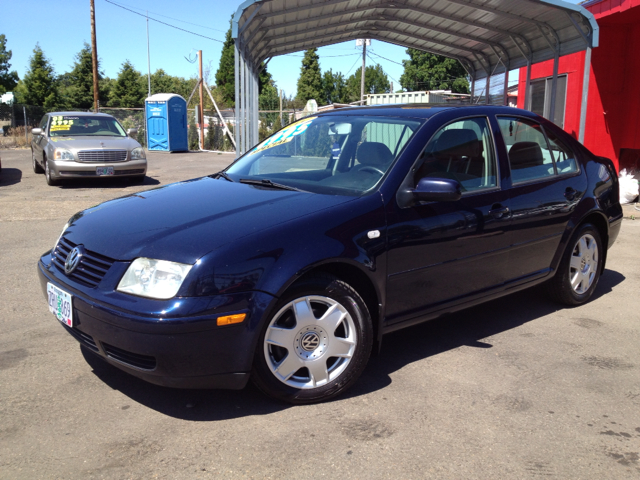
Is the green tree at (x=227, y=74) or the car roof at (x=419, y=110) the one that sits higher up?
the green tree at (x=227, y=74)

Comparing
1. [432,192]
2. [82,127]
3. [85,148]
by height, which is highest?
[82,127]

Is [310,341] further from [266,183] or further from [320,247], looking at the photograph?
[266,183]

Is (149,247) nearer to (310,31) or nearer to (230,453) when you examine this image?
(230,453)

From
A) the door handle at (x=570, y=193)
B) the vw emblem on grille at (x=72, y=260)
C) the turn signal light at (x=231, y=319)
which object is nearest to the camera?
the turn signal light at (x=231, y=319)

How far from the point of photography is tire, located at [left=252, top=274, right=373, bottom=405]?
3.01 metres

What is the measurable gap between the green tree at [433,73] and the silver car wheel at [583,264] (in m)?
51.9

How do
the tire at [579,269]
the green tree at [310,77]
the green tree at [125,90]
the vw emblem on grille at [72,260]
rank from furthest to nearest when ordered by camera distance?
the green tree at [310,77] → the green tree at [125,90] → the tire at [579,269] → the vw emblem on grille at [72,260]

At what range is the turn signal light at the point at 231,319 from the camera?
9.09 feet

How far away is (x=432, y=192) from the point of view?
11.3ft

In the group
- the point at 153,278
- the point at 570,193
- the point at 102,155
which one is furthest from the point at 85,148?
the point at 153,278

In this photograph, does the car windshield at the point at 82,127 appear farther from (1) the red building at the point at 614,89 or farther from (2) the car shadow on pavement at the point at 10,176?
(1) the red building at the point at 614,89

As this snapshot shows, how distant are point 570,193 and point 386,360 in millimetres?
2096

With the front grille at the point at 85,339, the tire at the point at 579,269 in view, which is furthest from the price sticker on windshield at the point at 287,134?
the tire at the point at 579,269

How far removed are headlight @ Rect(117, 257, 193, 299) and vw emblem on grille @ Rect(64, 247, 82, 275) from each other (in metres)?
0.44
